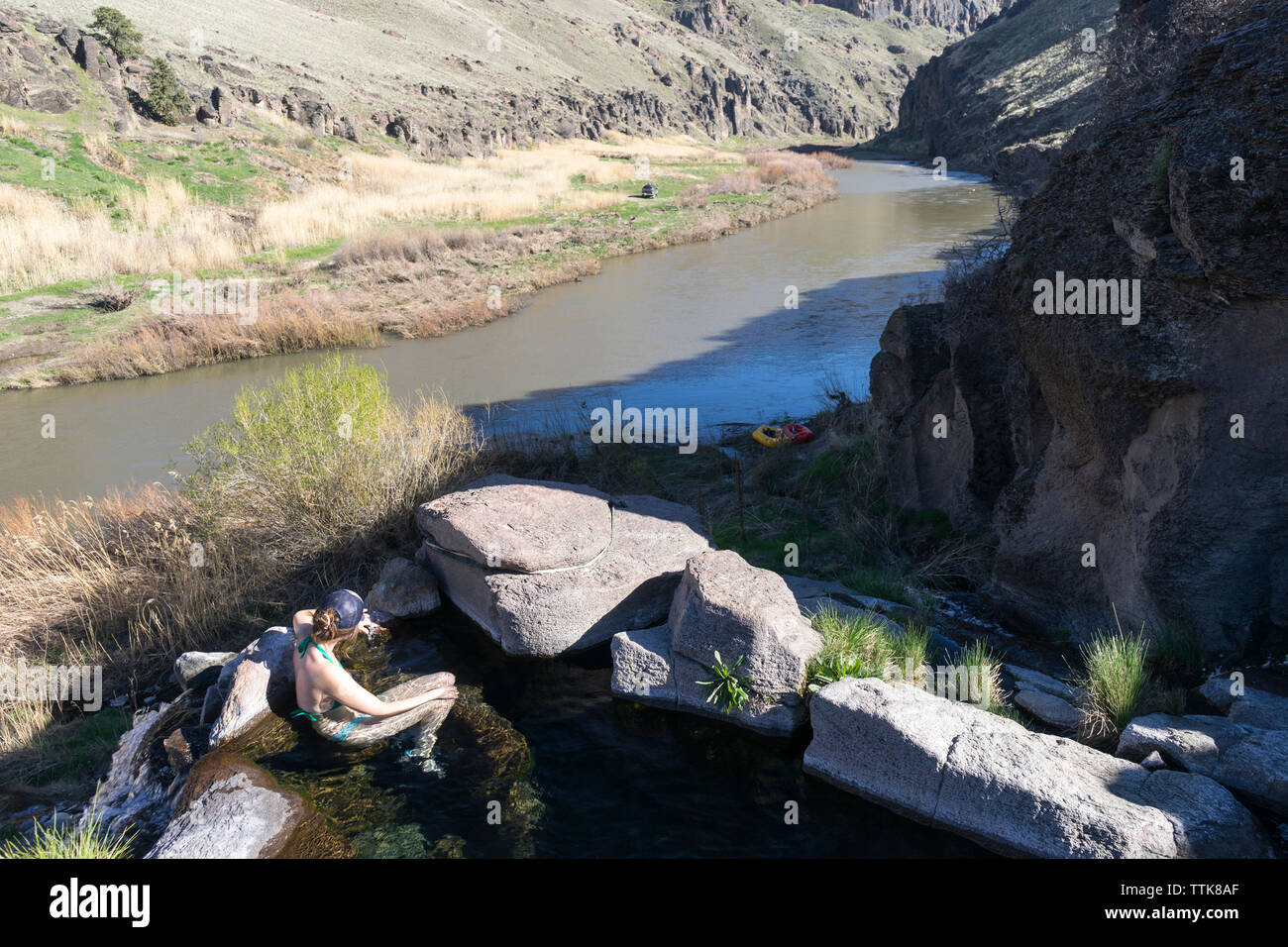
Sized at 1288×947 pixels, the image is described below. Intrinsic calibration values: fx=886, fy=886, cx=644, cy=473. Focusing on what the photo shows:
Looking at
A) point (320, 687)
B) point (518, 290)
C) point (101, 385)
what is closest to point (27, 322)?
point (101, 385)

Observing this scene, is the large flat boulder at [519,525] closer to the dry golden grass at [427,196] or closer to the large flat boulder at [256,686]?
the large flat boulder at [256,686]

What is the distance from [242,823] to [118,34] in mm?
42443

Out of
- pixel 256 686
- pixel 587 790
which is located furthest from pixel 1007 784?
pixel 256 686

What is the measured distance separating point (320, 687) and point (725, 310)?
59.1 ft

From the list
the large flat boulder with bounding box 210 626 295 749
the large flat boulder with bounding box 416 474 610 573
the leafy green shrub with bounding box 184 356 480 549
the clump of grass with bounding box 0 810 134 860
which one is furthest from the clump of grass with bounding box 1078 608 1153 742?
the leafy green shrub with bounding box 184 356 480 549

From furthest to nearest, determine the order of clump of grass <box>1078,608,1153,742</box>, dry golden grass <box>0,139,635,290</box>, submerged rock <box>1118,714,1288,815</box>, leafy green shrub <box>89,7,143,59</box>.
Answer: leafy green shrub <box>89,7,143,59</box>, dry golden grass <box>0,139,635,290</box>, clump of grass <box>1078,608,1153,742</box>, submerged rock <box>1118,714,1288,815</box>

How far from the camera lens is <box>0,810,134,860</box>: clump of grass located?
425 centimetres

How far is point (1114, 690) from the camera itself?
16.7 feet

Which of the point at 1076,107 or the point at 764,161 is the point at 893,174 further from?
the point at 1076,107

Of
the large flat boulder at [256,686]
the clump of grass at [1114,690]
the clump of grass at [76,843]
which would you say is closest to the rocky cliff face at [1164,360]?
the clump of grass at [1114,690]

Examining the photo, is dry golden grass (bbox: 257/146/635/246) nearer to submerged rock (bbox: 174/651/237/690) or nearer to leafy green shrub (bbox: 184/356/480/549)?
leafy green shrub (bbox: 184/356/480/549)

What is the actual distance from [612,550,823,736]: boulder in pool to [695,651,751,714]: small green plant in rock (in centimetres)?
1

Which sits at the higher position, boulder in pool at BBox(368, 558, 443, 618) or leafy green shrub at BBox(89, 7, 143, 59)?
leafy green shrub at BBox(89, 7, 143, 59)

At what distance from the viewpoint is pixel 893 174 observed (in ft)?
192
